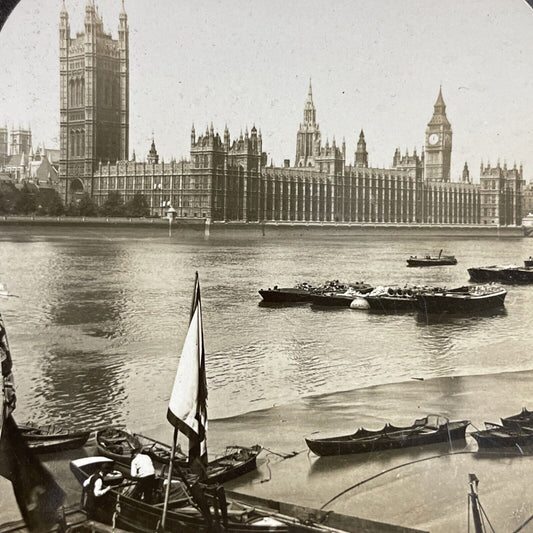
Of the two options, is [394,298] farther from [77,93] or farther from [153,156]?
[77,93]

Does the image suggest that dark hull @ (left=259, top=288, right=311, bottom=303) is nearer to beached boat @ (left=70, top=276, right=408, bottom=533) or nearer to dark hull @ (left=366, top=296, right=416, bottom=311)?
dark hull @ (left=366, top=296, right=416, bottom=311)

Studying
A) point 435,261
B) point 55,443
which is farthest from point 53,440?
point 435,261

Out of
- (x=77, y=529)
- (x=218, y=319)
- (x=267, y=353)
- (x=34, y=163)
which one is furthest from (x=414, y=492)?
(x=34, y=163)

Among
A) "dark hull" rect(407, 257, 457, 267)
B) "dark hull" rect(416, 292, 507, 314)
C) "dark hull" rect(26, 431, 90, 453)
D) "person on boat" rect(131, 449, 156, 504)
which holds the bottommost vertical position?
"person on boat" rect(131, 449, 156, 504)

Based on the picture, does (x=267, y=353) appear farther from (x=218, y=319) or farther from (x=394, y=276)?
(x=394, y=276)

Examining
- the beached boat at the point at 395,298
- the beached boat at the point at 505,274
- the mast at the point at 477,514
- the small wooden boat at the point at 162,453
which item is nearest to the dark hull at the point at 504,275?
the beached boat at the point at 505,274

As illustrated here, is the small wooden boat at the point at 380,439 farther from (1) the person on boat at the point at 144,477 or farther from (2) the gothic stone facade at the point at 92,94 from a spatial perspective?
(2) the gothic stone facade at the point at 92,94

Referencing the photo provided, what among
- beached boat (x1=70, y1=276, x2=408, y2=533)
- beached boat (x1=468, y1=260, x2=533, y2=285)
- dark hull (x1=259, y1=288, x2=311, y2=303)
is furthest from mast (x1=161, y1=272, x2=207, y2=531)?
beached boat (x1=468, y1=260, x2=533, y2=285)
